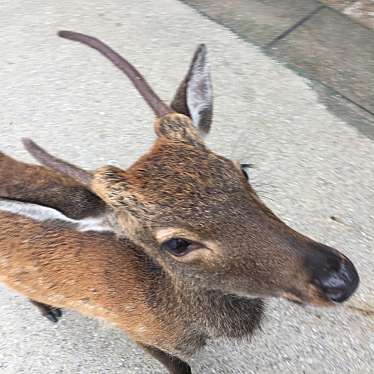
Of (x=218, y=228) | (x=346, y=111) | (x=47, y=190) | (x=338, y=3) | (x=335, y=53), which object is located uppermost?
(x=218, y=228)

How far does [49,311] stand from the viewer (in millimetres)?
2797

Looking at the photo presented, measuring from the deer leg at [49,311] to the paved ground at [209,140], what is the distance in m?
0.04

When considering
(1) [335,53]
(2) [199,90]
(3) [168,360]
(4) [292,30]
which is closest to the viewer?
(2) [199,90]

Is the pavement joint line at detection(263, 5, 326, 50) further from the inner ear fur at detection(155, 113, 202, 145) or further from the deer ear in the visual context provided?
the inner ear fur at detection(155, 113, 202, 145)

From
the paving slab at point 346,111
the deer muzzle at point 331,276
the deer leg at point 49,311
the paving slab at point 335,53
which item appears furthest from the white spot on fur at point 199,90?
the paving slab at point 335,53

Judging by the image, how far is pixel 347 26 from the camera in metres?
3.89

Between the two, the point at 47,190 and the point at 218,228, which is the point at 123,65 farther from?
the point at 218,228

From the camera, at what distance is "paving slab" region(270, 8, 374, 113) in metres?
3.58

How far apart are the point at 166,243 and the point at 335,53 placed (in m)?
2.27

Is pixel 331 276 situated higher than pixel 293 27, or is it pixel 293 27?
pixel 331 276

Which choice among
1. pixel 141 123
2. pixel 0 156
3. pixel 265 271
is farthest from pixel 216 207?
pixel 141 123

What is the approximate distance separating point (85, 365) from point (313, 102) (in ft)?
6.20

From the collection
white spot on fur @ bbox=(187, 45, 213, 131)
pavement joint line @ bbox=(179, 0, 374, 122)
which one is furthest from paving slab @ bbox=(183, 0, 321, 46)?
white spot on fur @ bbox=(187, 45, 213, 131)

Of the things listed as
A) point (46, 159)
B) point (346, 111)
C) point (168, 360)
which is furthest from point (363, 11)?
point (46, 159)
